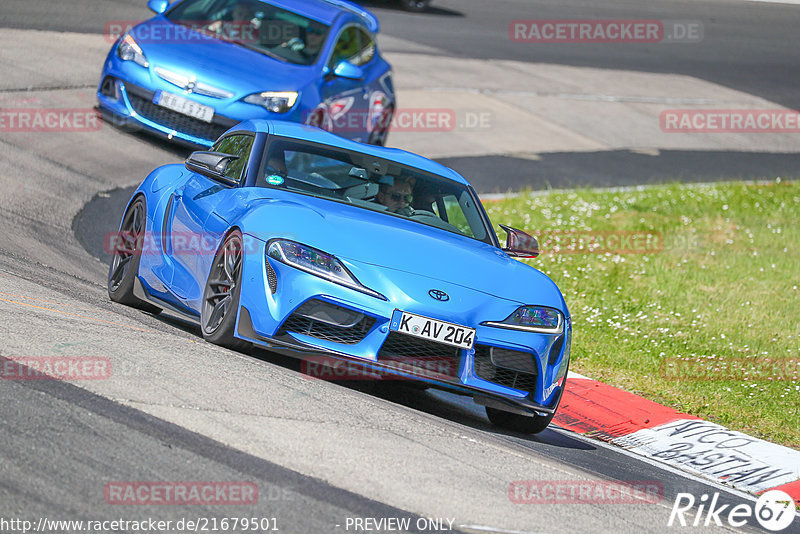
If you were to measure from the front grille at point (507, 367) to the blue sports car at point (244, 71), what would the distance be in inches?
258

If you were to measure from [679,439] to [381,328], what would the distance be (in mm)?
2807

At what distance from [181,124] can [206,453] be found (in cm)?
813

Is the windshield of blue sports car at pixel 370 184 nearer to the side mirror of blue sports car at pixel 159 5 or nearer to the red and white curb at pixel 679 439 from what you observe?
the red and white curb at pixel 679 439

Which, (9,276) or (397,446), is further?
(9,276)

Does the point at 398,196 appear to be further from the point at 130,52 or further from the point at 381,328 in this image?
the point at 130,52

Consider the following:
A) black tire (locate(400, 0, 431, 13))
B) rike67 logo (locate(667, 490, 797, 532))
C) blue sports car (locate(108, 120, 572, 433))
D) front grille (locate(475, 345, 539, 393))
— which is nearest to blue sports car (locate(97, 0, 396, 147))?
blue sports car (locate(108, 120, 572, 433))

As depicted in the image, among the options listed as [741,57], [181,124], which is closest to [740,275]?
[181,124]

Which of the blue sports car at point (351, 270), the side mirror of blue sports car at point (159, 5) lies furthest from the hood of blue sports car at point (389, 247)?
the side mirror of blue sports car at point (159, 5)

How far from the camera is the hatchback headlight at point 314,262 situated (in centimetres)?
587

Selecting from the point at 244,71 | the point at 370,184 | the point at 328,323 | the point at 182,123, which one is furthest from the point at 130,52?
the point at 328,323

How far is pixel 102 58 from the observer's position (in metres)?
15.8

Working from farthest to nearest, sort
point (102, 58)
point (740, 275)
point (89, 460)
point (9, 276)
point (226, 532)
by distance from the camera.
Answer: point (102, 58) < point (740, 275) < point (9, 276) < point (89, 460) < point (226, 532)

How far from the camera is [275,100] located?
12320 mm

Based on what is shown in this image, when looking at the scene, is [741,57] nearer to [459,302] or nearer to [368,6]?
[368,6]
